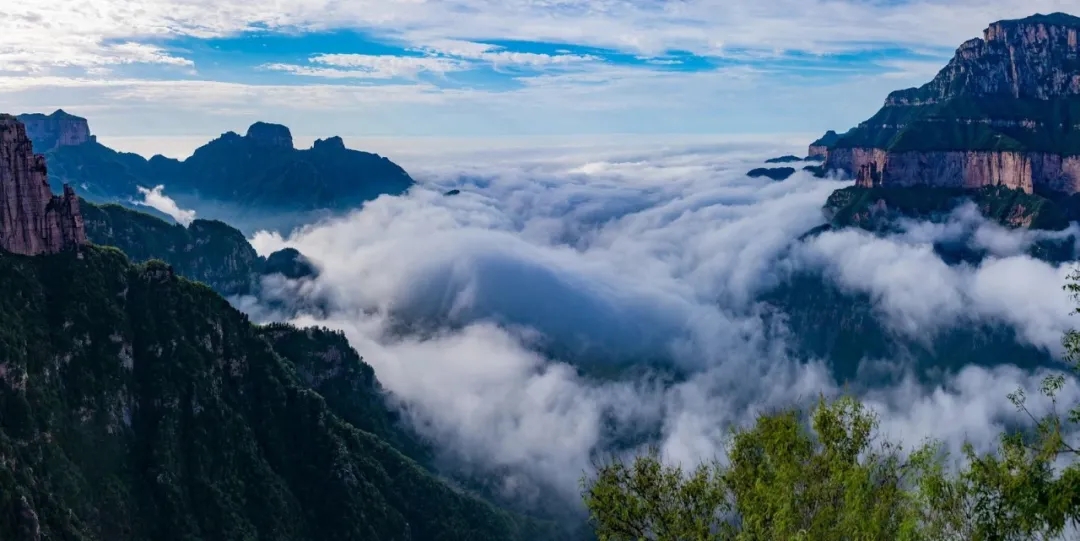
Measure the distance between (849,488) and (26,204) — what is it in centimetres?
18745

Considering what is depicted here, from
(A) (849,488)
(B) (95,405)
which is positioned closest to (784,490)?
(A) (849,488)

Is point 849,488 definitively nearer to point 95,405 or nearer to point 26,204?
point 95,405

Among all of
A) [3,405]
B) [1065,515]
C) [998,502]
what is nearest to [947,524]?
[998,502]

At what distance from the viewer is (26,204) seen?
18138 centimetres

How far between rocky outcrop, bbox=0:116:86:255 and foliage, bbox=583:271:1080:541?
166663mm

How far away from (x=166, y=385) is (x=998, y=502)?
186 m

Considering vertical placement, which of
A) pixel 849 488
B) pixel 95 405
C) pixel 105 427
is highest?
pixel 849 488

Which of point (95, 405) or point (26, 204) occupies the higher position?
point (26, 204)

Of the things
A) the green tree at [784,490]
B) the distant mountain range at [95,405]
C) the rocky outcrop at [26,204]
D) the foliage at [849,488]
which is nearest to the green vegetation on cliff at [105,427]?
the distant mountain range at [95,405]

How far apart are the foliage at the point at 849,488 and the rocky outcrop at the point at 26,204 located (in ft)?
547

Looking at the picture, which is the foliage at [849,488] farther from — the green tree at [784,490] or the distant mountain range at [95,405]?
the distant mountain range at [95,405]

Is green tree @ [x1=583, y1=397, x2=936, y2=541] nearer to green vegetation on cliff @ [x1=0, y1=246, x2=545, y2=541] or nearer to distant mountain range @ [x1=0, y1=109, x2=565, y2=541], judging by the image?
green vegetation on cliff @ [x1=0, y1=246, x2=545, y2=541]

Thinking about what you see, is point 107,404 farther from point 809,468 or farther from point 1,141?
point 809,468

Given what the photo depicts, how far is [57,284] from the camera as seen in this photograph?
599ft
